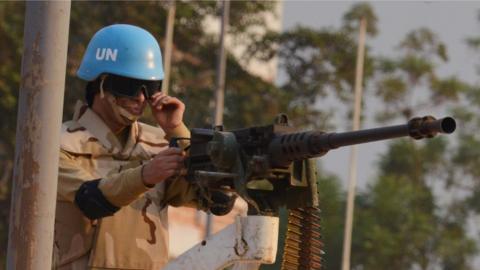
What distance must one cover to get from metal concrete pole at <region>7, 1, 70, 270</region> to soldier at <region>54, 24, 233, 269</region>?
1.26m

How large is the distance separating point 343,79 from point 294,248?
28413 mm

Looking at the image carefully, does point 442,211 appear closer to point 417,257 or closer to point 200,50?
point 417,257

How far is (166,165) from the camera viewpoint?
240 inches

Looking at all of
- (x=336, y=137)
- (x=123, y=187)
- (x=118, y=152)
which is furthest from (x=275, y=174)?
(x=118, y=152)

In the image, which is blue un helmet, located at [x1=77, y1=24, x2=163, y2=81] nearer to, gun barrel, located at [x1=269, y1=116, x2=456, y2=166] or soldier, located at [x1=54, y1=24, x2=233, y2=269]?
soldier, located at [x1=54, y1=24, x2=233, y2=269]

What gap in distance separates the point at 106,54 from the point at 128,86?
0.20 m

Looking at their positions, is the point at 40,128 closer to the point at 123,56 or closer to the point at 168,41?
the point at 123,56

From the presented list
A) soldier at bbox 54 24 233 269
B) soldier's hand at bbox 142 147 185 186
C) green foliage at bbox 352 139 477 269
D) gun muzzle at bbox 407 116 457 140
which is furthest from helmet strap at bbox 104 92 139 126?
green foliage at bbox 352 139 477 269

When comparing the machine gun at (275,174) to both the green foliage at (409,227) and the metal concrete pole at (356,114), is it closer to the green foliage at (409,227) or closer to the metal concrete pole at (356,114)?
the metal concrete pole at (356,114)

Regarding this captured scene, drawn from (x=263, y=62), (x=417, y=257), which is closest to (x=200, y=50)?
(x=263, y=62)

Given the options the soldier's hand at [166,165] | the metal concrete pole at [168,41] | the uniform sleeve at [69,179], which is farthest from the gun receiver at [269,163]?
the metal concrete pole at [168,41]

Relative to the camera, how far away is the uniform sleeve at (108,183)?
6328 mm

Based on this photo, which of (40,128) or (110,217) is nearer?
(40,128)

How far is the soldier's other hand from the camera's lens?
22.7ft
